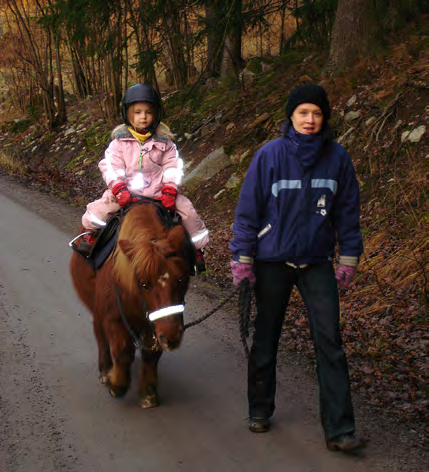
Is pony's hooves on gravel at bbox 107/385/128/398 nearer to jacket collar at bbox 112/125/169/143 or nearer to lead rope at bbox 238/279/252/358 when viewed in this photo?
lead rope at bbox 238/279/252/358

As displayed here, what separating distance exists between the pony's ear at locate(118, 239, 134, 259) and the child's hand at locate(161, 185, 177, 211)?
78 cm

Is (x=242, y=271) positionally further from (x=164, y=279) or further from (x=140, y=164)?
(x=140, y=164)

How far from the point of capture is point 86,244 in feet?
16.5

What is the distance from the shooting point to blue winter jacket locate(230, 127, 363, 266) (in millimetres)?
3775

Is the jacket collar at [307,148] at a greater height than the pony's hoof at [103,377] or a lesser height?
greater

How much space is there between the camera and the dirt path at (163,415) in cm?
382

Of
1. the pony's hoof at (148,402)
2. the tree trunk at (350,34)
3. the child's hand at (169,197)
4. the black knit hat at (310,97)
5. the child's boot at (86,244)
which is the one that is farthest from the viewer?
the tree trunk at (350,34)

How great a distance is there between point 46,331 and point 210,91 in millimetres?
9979

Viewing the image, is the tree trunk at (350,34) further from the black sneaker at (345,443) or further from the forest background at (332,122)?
the black sneaker at (345,443)

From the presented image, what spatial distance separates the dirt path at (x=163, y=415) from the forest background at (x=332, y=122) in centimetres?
54

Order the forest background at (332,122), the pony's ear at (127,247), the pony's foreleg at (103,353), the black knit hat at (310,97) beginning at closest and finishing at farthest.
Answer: the black knit hat at (310,97) < the pony's ear at (127,247) < the pony's foreleg at (103,353) < the forest background at (332,122)

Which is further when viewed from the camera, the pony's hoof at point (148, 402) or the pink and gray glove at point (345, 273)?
the pony's hoof at point (148, 402)

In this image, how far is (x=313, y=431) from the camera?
4.15m

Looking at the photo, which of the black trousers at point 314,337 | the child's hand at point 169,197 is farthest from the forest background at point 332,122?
the child's hand at point 169,197
